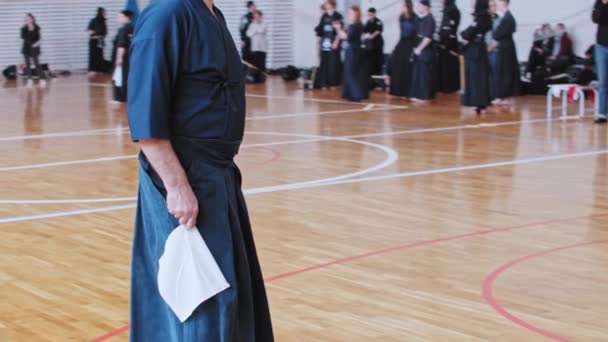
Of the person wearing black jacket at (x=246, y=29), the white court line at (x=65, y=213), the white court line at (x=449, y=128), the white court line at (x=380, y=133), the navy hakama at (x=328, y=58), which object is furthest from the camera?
the person wearing black jacket at (x=246, y=29)

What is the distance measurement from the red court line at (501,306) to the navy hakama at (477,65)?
30.6ft

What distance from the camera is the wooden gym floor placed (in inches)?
215

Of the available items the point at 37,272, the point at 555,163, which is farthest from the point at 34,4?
the point at 37,272

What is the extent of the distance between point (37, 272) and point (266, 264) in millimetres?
1422

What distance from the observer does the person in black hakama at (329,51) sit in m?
20.9

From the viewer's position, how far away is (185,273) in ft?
12.0

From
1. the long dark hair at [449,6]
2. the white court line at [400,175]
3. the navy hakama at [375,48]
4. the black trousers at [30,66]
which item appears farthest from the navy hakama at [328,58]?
the white court line at [400,175]

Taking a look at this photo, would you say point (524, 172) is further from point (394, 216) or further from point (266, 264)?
point (266, 264)

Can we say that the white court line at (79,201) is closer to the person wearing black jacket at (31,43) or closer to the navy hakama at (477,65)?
the navy hakama at (477,65)

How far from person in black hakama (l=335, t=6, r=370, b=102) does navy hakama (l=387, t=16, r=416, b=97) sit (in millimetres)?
616

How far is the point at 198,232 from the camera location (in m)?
3.70

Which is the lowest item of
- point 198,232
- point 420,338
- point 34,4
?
point 420,338

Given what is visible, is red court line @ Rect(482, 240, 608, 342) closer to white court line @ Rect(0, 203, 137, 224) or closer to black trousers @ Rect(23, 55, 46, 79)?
white court line @ Rect(0, 203, 137, 224)

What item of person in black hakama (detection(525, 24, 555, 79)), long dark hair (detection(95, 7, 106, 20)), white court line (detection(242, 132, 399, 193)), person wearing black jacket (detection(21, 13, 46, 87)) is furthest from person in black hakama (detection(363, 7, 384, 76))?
long dark hair (detection(95, 7, 106, 20))
